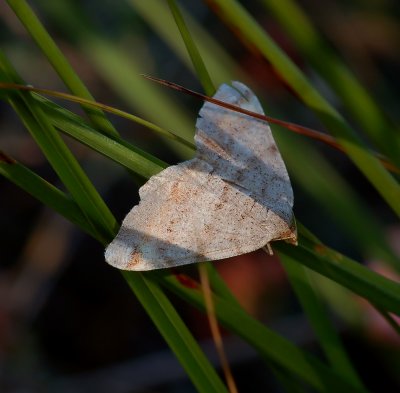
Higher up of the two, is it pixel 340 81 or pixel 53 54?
pixel 53 54

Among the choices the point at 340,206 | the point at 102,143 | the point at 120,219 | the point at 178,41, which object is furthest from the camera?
the point at 120,219

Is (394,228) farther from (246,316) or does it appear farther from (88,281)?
(246,316)

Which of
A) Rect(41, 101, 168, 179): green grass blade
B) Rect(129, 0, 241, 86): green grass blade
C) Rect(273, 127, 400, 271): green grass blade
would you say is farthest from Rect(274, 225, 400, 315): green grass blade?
Rect(129, 0, 241, 86): green grass blade

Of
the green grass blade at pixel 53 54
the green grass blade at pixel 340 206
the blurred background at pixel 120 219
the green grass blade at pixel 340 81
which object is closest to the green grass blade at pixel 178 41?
the blurred background at pixel 120 219

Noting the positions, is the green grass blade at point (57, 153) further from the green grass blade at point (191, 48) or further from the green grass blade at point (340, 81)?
the green grass blade at point (340, 81)

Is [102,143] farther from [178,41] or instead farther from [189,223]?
[178,41]

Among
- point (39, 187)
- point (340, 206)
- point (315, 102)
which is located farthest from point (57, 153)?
point (340, 206)

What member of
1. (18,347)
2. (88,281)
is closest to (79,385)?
(18,347)
